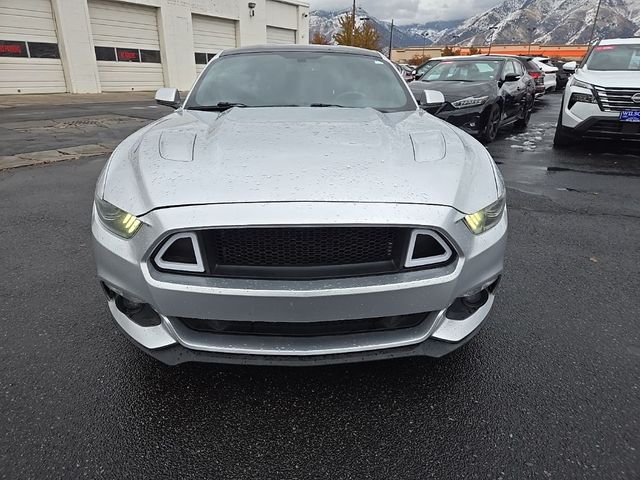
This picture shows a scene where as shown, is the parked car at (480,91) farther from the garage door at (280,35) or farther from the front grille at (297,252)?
the garage door at (280,35)

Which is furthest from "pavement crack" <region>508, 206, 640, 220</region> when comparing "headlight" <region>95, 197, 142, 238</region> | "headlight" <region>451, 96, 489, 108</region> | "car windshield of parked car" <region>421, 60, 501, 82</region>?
"car windshield of parked car" <region>421, 60, 501, 82</region>

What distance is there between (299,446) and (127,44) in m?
22.9

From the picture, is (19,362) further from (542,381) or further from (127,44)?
(127,44)

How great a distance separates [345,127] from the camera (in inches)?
90.9

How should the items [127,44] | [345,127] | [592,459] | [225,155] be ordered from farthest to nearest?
[127,44]
[345,127]
[225,155]
[592,459]

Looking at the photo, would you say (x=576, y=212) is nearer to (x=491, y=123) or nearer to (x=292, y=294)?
(x=491, y=123)

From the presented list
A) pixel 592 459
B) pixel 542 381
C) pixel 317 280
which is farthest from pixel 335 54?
pixel 592 459

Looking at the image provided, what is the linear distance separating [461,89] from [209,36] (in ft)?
69.3

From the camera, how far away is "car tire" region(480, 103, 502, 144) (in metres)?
7.23

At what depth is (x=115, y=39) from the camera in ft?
64.6

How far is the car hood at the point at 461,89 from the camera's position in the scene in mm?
6926

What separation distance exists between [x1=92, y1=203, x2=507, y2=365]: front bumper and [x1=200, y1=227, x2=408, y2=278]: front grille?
0.05m

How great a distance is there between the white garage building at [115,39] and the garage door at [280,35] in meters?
0.71

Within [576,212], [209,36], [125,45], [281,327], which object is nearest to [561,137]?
[576,212]
